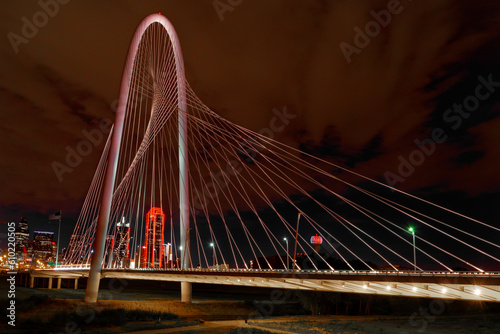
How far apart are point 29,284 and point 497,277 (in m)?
65.5

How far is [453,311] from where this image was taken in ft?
192

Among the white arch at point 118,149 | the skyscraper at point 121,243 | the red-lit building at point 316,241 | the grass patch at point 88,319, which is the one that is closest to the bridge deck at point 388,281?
the grass patch at point 88,319

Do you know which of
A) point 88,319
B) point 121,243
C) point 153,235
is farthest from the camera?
point 121,243

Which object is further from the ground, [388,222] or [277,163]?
[277,163]

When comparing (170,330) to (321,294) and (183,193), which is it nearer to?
(183,193)

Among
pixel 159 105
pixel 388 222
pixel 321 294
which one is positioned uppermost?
pixel 159 105

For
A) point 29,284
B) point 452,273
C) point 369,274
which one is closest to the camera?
point 452,273

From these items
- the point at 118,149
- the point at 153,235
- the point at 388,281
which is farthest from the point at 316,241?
the point at 388,281

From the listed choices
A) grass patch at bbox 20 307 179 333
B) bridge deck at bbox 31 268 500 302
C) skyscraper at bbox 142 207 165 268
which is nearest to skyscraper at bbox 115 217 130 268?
skyscraper at bbox 142 207 165 268

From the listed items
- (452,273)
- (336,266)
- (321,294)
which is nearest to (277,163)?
(452,273)

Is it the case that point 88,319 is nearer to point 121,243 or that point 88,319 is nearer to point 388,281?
point 388,281

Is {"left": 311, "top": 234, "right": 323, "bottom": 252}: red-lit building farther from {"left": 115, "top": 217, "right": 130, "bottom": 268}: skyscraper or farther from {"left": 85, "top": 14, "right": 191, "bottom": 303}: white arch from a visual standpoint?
{"left": 85, "top": 14, "right": 191, "bottom": 303}: white arch

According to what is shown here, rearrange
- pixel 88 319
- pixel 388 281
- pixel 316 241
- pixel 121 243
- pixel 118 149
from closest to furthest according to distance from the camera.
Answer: pixel 388 281
pixel 88 319
pixel 118 149
pixel 121 243
pixel 316 241

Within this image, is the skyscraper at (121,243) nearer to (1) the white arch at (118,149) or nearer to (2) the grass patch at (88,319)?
(1) the white arch at (118,149)
